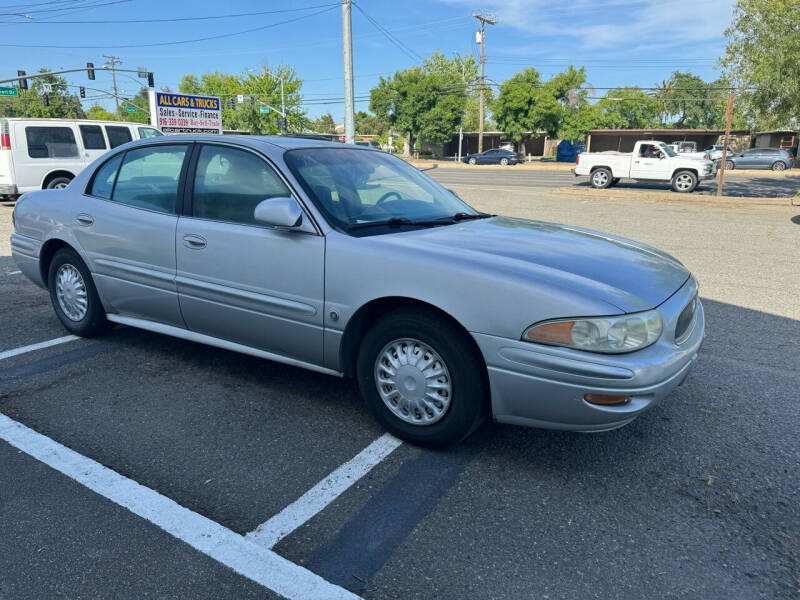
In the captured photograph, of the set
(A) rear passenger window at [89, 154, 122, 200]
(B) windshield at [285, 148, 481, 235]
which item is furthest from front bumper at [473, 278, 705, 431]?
(A) rear passenger window at [89, 154, 122, 200]

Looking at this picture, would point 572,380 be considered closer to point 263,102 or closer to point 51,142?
point 51,142

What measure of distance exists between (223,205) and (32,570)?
2219mm

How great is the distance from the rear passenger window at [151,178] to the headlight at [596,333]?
257 centimetres

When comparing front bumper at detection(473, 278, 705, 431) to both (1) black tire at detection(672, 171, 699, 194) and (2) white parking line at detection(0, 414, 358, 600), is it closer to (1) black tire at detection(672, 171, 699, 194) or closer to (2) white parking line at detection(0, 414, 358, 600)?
(2) white parking line at detection(0, 414, 358, 600)

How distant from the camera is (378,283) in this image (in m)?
3.08

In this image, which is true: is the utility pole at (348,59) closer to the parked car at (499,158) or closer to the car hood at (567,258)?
the car hood at (567,258)

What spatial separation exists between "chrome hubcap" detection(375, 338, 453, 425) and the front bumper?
0.28 metres

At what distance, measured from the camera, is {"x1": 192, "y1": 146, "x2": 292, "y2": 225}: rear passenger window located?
11.9 feet

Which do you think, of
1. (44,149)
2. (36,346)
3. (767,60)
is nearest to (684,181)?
(767,60)

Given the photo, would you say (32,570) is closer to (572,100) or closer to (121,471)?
(121,471)

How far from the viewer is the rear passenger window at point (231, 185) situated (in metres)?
3.62

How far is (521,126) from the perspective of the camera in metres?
56.7

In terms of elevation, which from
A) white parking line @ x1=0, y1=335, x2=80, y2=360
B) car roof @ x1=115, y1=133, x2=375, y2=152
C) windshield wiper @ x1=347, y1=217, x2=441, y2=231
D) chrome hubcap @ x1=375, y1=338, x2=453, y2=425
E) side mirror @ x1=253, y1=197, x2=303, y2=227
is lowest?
white parking line @ x1=0, y1=335, x2=80, y2=360

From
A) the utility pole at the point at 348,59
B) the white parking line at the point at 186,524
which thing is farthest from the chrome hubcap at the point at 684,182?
the white parking line at the point at 186,524
